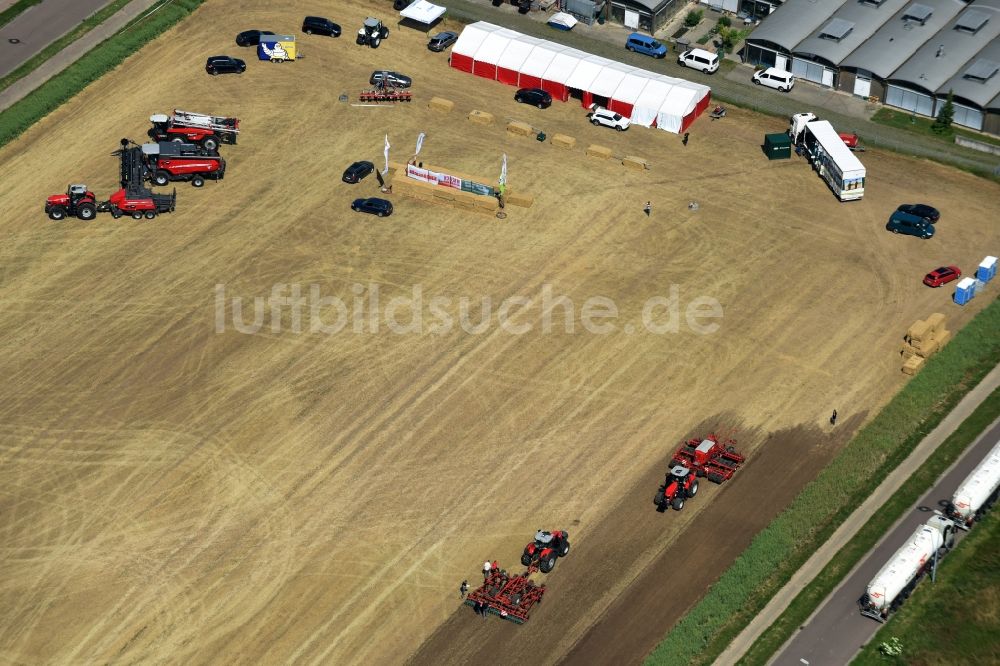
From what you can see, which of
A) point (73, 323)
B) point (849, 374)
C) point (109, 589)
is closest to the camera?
point (109, 589)

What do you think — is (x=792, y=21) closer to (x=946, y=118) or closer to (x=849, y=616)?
(x=946, y=118)

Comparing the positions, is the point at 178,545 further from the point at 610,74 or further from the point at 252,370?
the point at 610,74

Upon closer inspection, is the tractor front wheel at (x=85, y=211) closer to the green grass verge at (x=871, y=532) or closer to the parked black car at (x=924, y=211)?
the parked black car at (x=924, y=211)

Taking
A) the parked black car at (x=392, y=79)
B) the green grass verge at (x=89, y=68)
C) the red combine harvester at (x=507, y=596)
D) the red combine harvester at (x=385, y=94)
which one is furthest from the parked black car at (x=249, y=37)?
the red combine harvester at (x=507, y=596)

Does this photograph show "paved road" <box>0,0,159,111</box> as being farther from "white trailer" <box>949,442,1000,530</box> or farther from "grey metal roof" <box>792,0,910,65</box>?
"white trailer" <box>949,442,1000,530</box>

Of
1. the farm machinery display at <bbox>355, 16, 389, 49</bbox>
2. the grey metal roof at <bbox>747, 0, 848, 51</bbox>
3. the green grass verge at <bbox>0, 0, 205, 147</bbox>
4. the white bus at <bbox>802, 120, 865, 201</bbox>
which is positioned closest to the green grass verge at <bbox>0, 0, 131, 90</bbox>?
the green grass verge at <bbox>0, 0, 205, 147</bbox>

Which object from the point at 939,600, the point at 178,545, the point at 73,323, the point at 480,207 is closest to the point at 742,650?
the point at 939,600
